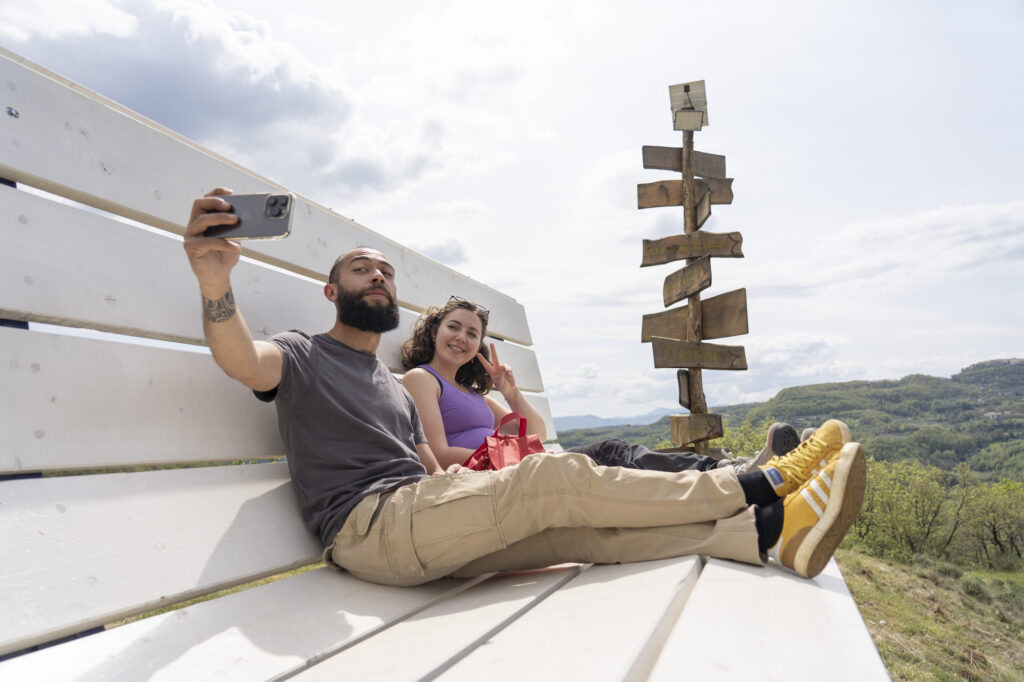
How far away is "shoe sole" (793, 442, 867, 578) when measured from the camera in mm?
1375

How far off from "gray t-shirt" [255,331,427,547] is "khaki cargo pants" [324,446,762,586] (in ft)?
0.29

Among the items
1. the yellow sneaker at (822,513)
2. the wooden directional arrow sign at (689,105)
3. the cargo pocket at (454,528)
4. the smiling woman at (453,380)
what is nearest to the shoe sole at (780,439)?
the yellow sneaker at (822,513)

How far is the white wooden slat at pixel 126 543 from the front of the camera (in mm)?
1129

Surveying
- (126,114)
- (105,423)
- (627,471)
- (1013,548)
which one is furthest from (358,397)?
(1013,548)

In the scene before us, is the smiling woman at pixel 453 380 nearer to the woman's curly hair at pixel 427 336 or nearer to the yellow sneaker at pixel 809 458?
the woman's curly hair at pixel 427 336

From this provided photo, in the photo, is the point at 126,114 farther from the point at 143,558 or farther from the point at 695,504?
the point at 695,504

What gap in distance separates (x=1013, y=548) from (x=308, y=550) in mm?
26260

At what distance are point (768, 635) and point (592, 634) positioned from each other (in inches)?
11.4

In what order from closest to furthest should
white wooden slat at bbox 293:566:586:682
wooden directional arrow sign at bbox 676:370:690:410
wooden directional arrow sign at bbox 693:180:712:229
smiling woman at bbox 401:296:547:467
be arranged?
white wooden slat at bbox 293:566:586:682 → smiling woman at bbox 401:296:547:467 → wooden directional arrow sign at bbox 693:180:712:229 → wooden directional arrow sign at bbox 676:370:690:410

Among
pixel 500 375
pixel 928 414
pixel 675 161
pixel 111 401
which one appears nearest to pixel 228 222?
pixel 111 401

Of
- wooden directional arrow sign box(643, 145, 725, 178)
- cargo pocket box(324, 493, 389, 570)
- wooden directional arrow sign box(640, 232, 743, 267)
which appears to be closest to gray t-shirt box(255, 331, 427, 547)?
cargo pocket box(324, 493, 389, 570)

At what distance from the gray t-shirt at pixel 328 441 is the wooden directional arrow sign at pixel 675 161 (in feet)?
13.3

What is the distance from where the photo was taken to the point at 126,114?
5.62ft

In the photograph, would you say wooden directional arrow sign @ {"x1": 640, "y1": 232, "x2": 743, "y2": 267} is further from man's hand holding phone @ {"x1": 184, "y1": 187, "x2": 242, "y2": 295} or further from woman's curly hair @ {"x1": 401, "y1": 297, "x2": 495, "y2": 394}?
man's hand holding phone @ {"x1": 184, "y1": 187, "x2": 242, "y2": 295}
